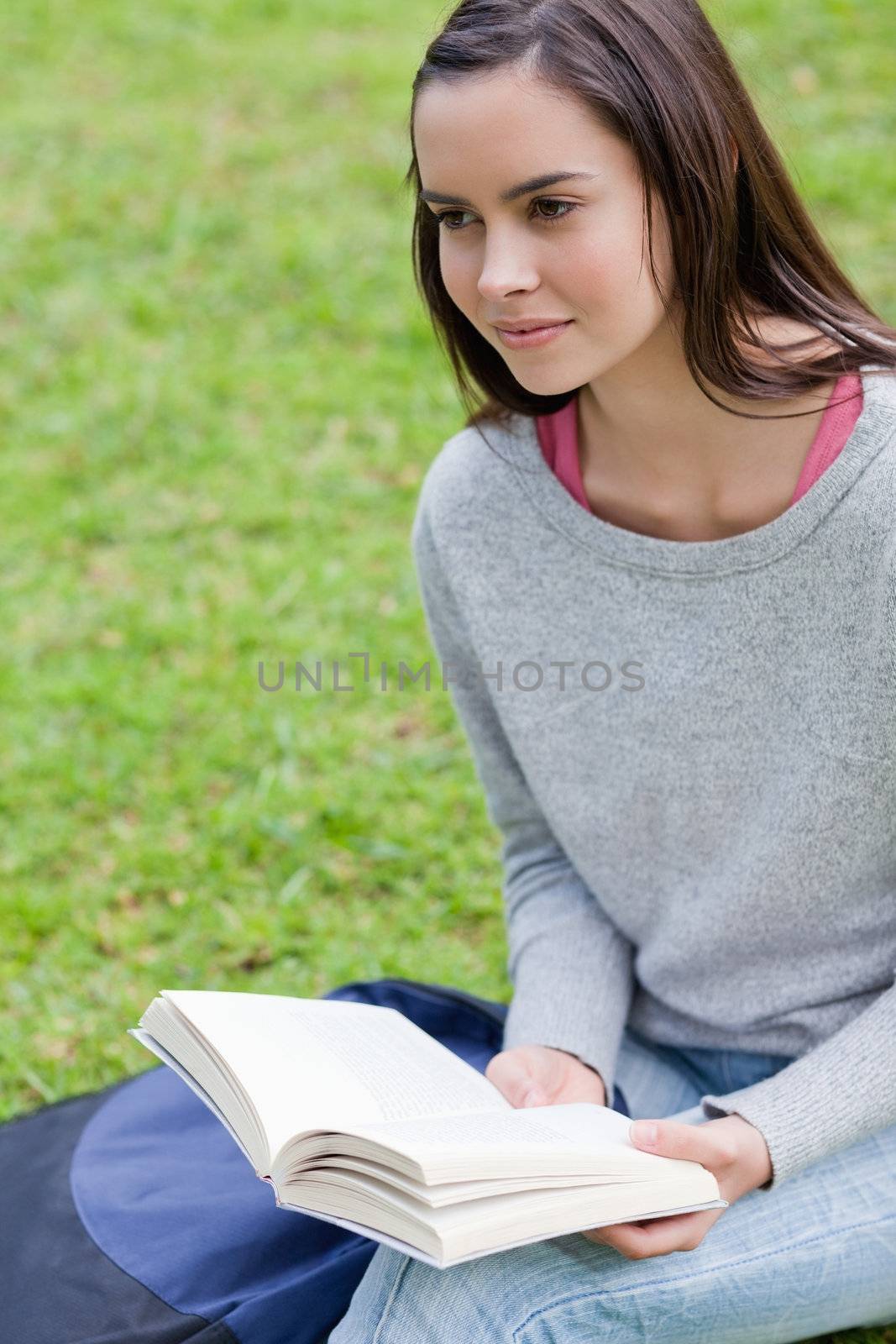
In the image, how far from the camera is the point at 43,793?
3152 mm

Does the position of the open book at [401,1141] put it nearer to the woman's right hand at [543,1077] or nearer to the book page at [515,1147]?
the book page at [515,1147]

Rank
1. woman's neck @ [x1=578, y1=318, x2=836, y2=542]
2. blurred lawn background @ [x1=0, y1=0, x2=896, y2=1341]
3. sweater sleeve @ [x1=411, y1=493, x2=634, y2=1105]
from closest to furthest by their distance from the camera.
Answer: woman's neck @ [x1=578, y1=318, x2=836, y2=542] → sweater sleeve @ [x1=411, y1=493, x2=634, y2=1105] → blurred lawn background @ [x1=0, y1=0, x2=896, y2=1341]

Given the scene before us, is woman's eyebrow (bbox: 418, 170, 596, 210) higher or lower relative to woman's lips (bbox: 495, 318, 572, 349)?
higher

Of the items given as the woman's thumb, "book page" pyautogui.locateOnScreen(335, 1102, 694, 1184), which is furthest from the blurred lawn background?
"book page" pyautogui.locateOnScreen(335, 1102, 694, 1184)

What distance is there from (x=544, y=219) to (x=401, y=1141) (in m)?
0.93

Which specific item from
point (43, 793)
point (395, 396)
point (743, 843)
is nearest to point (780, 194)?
point (743, 843)

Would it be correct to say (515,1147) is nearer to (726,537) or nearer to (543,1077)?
(543,1077)

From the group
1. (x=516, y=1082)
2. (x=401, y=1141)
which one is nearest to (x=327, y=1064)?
(x=401, y=1141)

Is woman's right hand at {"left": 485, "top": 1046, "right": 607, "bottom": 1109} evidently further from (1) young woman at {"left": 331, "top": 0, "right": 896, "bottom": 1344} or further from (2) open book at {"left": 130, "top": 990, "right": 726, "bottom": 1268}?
(2) open book at {"left": 130, "top": 990, "right": 726, "bottom": 1268}

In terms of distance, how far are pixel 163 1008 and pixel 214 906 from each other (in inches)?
51.4

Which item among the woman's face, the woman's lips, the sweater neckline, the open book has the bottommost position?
the open book

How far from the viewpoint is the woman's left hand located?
4.99ft

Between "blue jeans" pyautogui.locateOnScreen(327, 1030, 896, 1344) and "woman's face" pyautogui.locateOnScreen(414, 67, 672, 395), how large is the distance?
95cm

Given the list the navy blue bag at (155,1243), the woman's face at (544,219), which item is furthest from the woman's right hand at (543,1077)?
the woman's face at (544,219)
